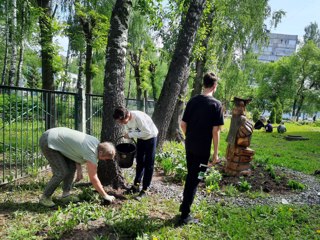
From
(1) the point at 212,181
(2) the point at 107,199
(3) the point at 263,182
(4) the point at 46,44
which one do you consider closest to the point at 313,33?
(4) the point at 46,44

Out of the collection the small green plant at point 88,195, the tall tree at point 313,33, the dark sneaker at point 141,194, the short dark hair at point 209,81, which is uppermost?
the tall tree at point 313,33

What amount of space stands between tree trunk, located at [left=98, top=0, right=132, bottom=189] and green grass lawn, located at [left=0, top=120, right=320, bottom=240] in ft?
1.66

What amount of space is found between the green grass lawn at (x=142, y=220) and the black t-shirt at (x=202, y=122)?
1.05 metres

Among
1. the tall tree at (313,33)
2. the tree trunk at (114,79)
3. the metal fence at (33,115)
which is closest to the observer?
the tree trunk at (114,79)

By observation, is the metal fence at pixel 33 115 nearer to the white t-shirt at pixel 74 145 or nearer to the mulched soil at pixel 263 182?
the white t-shirt at pixel 74 145

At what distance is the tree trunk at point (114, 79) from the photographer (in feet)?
14.1

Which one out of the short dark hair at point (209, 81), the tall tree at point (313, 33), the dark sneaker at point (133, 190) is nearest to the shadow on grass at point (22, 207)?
the dark sneaker at point (133, 190)

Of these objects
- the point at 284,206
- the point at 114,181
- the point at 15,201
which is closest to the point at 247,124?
the point at 284,206

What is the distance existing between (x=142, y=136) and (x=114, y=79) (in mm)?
1043

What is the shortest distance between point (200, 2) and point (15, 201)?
508 cm

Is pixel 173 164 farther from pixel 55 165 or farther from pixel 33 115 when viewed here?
pixel 33 115

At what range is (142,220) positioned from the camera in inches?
136

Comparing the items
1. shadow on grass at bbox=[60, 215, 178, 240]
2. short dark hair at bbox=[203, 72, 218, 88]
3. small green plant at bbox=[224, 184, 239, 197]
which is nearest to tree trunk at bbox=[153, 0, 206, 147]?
small green plant at bbox=[224, 184, 239, 197]

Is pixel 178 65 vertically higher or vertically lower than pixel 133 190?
higher
